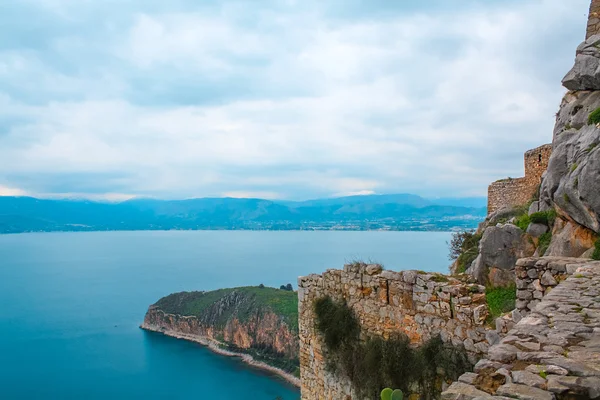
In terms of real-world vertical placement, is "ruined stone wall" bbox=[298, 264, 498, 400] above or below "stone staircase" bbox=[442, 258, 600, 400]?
below

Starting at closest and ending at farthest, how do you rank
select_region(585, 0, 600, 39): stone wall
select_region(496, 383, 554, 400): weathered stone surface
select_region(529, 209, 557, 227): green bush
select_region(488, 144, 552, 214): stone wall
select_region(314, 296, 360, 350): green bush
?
select_region(496, 383, 554, 400): weathered stone surface < select_region(314, 296, 360, 350): green bush < select_region(529, 209, 557, 227): green bush < select_region(585, 0, 600, 39): stone wall < select_region(488, 144, 552, 214): stone wall

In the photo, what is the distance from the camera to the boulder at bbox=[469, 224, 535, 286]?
10.0m

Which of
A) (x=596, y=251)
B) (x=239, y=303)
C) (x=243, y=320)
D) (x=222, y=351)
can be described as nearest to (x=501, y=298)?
(x=596, y=251)

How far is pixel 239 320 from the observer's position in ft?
275

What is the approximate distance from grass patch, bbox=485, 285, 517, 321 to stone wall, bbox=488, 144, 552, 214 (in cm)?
831

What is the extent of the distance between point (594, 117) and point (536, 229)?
2.80m

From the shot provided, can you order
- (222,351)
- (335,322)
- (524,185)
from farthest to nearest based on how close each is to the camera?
1. (222,351)
2. (524,185)
3. (335,322)

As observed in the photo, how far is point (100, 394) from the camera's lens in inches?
2527

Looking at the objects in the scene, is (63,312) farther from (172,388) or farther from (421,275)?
(421,275)

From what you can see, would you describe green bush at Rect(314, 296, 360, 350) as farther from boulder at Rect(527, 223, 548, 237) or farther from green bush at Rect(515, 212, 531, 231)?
green bush at Rect(515, 212, 531, 231)

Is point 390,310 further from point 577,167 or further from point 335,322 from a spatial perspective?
point 577,167

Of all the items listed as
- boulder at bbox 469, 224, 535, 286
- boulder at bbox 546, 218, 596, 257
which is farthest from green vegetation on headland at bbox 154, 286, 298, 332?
boulder at bbox 546, 218, 596, 257

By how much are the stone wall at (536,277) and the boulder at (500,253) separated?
14.6 ft

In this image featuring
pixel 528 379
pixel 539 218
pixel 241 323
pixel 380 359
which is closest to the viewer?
pixel 528 379
